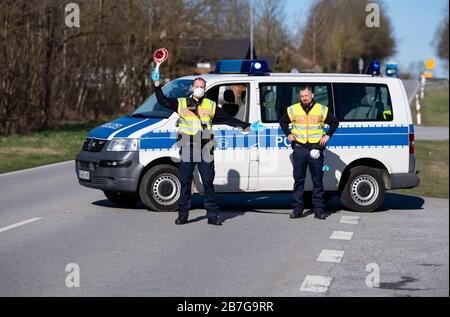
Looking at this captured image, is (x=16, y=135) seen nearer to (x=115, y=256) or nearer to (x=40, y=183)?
(x=40, y=183)

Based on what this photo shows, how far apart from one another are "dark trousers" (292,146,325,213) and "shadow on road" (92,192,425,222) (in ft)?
1.79

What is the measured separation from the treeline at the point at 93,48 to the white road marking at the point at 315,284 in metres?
21.3

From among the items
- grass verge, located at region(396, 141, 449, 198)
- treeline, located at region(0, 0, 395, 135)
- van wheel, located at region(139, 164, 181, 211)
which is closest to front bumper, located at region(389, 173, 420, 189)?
grass verge, located at region(396, 141, 449, 198)

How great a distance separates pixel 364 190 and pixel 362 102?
124 centimetres

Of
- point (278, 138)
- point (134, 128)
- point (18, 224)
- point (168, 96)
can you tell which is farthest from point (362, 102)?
point (18, 224)

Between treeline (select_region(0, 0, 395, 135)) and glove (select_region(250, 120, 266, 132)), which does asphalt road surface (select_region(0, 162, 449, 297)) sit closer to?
glove (select_region(250, 120, 266, 132))

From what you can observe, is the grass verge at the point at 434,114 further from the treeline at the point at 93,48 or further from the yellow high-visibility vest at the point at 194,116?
the yellow high-visibility vest at the point at 194,116

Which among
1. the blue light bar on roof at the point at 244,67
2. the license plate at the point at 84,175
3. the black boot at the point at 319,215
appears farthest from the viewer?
the blue light bar on roof at the point at 244,67

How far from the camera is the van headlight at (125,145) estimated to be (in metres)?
11.7

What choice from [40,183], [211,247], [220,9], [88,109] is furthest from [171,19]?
[211,247]

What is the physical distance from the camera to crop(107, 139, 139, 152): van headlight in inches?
461

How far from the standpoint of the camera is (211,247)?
9.29m

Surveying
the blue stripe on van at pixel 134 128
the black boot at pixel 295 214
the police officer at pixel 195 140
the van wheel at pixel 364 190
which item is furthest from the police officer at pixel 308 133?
the blue stripe on van at pixel 134 128

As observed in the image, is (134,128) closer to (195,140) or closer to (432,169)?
(195,140)
